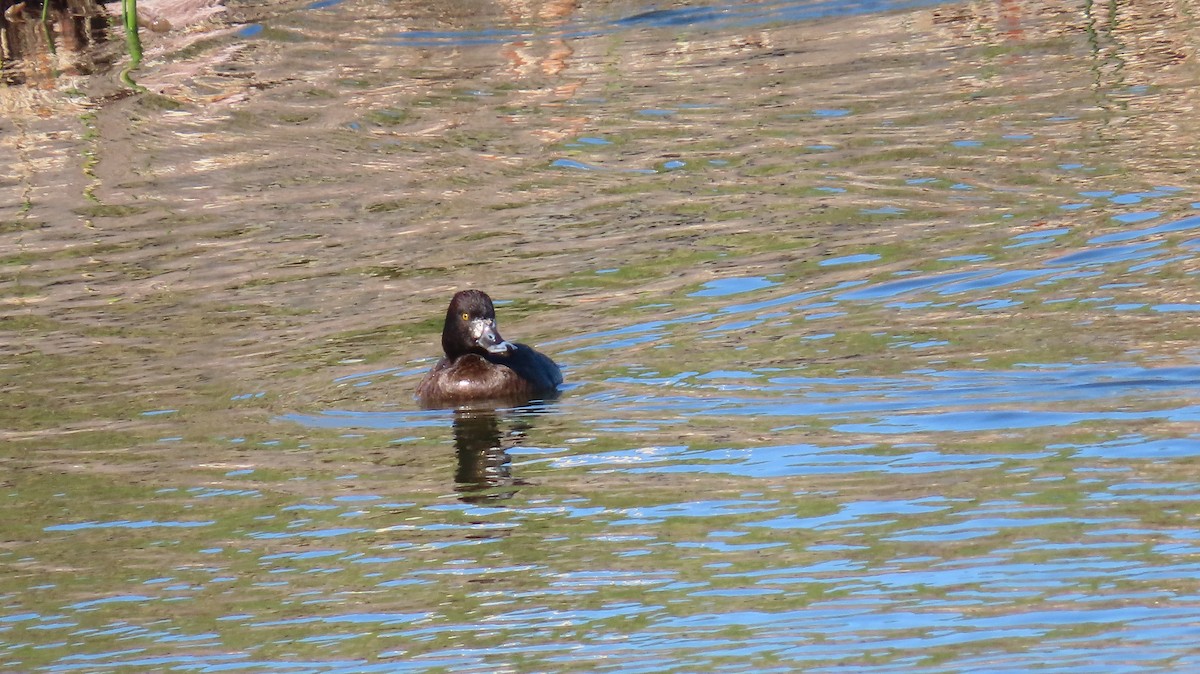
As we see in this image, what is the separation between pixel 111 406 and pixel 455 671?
5162 mm

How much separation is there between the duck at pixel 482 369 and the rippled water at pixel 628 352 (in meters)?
0.16

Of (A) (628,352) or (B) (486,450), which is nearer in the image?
(B) (486,450)

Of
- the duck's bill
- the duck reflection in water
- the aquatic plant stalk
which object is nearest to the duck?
the duck's bill

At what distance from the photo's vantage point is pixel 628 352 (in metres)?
11.3

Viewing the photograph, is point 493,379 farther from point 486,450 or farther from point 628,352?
point 486,450

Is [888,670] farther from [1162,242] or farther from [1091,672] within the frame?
[1162,242]

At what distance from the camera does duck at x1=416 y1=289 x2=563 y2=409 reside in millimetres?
→ 10891

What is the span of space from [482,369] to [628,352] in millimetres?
888

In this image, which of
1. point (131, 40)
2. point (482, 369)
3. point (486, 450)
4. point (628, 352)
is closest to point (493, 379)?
point (482, 369)

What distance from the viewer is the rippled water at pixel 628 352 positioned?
705 centimetres

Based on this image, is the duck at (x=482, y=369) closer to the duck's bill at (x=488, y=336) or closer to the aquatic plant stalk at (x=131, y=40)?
the duck's bill at (x=488, y=336)

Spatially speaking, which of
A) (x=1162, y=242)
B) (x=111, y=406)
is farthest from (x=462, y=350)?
(x=1162, y=242)

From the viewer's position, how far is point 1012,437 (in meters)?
8.84

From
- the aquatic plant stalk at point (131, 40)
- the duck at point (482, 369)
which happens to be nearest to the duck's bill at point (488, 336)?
the duck at point (482, 369)
